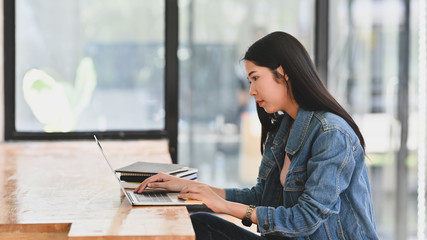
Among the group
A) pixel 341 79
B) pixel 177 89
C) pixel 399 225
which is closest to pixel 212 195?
pixel 177 89

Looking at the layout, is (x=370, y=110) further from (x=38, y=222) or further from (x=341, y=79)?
(x=38, y=222)

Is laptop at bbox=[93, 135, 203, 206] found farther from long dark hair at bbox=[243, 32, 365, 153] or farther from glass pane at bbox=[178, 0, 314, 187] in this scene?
glass pane at bbox=[178, 0, 314, 187]

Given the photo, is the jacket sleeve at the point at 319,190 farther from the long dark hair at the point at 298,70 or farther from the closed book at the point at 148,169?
the closed book at the point at 148,169

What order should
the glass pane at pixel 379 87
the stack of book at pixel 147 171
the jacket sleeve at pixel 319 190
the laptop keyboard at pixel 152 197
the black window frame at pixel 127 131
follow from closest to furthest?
the jacket sleeve at pixel 319 190 < the laptop keyboard at pixel 152 197 < the stack of book at pixel 147 171 < the black window frame at pixel 127 131 < the glass pane at pixel 379 87

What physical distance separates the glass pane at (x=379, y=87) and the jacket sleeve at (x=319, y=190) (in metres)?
2.66

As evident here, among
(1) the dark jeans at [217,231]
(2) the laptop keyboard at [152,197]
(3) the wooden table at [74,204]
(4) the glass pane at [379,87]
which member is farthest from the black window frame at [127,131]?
(2) the laptop keyboard at [152,197]

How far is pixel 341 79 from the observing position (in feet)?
14.4

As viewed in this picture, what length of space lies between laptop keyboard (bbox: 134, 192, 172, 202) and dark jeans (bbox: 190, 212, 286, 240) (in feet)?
0.66

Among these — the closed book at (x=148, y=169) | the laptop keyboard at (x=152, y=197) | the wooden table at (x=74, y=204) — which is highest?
the closed book at (x=148, y=169)

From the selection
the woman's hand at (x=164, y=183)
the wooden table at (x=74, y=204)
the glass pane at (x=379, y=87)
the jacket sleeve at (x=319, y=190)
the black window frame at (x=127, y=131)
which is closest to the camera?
the wooden table at (x=74, y=204)

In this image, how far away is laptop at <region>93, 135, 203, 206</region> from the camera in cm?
182

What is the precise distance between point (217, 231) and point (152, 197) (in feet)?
0.99

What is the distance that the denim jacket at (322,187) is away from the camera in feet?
5.77

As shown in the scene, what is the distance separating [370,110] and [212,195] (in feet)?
9.58
